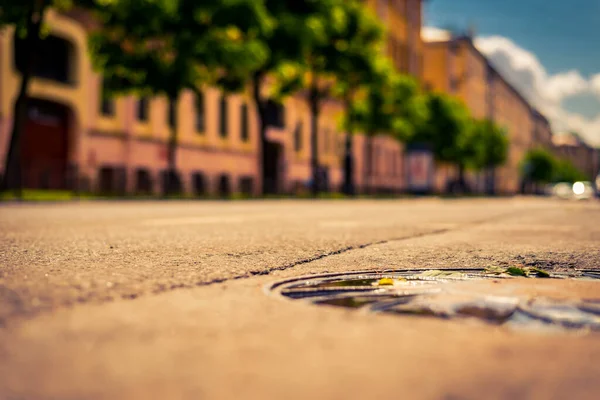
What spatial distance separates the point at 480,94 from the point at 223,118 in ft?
228

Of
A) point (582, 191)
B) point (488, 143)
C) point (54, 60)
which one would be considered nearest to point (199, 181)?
point (54, 60)

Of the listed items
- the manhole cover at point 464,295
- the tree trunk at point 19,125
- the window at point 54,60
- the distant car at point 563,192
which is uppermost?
the window at point 54,60

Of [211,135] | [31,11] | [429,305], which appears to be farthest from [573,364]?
[211,135]

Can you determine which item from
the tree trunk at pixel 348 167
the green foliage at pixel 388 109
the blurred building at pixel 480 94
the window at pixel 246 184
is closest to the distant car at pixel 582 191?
the green foliage at pixel 388 109

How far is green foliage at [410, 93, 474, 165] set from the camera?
2454 inches

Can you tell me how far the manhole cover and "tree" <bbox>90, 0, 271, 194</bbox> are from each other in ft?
74.8

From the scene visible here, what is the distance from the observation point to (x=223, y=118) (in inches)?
1757

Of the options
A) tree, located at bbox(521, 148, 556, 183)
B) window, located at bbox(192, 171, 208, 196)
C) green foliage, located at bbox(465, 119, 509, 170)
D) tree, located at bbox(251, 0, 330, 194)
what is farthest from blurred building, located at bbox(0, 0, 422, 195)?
tree, located at bbox(521, 148, 556, 183)

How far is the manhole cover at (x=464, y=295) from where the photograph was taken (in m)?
3.16

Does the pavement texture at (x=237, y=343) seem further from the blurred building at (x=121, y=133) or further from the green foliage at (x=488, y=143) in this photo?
the green foliage at (x=488, y=143)

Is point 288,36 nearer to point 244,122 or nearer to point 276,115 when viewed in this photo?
point 244,122

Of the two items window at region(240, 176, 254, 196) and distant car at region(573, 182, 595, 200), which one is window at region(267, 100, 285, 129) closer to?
window at region(240, 176, 254, 196)

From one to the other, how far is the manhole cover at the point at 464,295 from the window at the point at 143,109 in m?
33.1

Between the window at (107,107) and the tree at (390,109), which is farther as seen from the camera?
the tree at (390,109)
